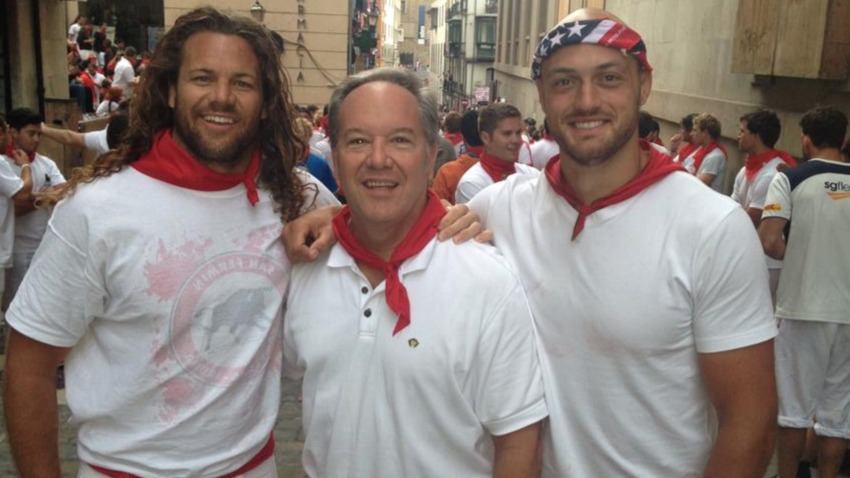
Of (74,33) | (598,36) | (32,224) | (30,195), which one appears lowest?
(32,224)

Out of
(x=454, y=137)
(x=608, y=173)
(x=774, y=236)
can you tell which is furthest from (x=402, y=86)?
(x=454, y=137)

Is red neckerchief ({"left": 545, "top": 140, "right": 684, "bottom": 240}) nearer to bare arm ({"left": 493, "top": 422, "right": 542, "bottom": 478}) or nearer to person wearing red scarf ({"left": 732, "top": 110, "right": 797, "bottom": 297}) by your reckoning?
bare arm ({"left": 493, "top": 422, "right": 542, "bottom": 478})

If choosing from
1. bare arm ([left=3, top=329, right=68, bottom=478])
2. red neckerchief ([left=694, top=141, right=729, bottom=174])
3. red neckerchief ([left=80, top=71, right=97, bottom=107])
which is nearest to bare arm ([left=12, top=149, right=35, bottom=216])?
bare arm ([left=3, top=329, right=68, bottom=478])

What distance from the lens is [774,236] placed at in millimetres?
5141

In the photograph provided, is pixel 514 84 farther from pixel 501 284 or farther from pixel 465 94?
pixel 501 284

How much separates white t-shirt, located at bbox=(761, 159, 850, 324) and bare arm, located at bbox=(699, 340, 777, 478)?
297 centimetres

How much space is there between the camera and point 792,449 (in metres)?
5.01

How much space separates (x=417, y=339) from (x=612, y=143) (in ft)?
2.74

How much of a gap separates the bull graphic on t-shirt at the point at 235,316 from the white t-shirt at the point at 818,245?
3653 mm

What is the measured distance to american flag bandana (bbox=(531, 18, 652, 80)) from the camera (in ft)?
8.20

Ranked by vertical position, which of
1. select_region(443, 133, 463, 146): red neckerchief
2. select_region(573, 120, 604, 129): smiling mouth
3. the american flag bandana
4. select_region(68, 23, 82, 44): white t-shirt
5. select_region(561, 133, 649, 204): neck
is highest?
select_region(68, 23, 82, 44): white t-shirt

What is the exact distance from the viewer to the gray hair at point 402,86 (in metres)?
2.52

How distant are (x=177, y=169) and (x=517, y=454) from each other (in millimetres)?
1352

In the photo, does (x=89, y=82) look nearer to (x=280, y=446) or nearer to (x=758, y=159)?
(x=280, y=446)
